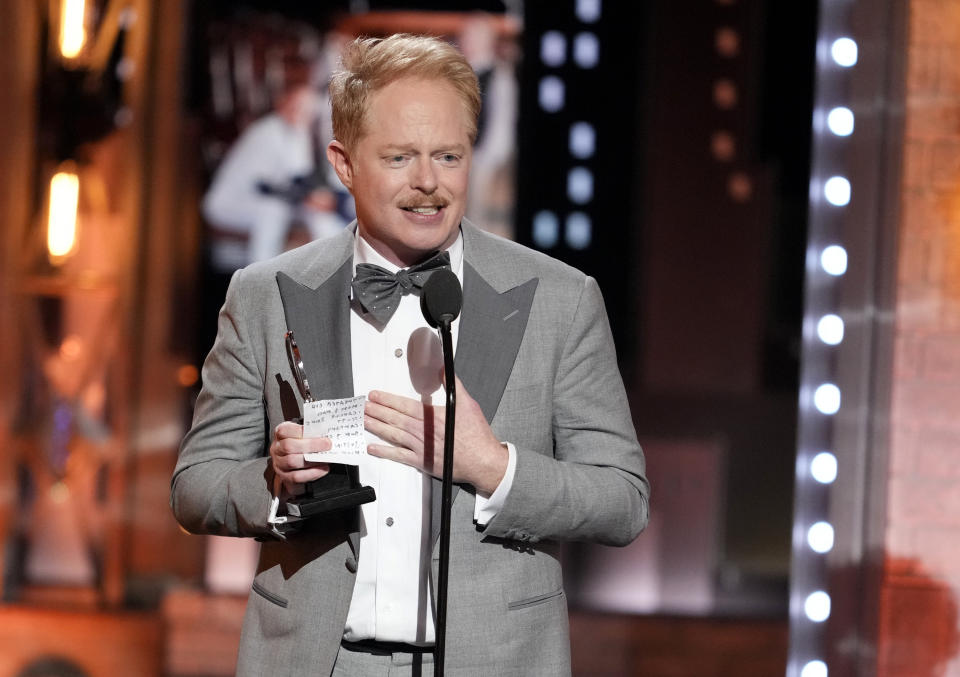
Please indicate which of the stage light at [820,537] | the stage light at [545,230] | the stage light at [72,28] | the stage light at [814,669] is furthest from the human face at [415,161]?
the stage light at [72,28]

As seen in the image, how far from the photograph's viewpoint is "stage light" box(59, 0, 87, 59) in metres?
4.77

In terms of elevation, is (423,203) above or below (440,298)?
above

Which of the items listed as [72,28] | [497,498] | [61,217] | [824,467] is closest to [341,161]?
[497,498]

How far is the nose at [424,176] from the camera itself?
1.52 metres

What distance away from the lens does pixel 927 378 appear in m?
2.07

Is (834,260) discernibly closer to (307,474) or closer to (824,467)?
(824,467)

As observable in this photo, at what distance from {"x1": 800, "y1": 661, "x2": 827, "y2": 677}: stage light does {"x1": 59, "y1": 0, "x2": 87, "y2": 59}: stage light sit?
157 inches

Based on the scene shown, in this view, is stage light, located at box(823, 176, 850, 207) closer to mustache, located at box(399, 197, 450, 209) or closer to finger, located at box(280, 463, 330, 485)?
mustache, located at box(399, 197, 450, 209)

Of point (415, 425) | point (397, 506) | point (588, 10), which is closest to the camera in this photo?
point (415, 425)

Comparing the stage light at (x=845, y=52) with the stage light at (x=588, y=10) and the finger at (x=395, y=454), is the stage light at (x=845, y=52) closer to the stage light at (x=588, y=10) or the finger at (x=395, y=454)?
the finger at (x=395, y=454)

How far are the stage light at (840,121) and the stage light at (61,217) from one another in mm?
3595

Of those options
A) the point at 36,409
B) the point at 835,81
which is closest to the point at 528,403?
the point at 835,81

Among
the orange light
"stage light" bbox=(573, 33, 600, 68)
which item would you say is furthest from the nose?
the orange light

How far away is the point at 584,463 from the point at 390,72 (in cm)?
62
